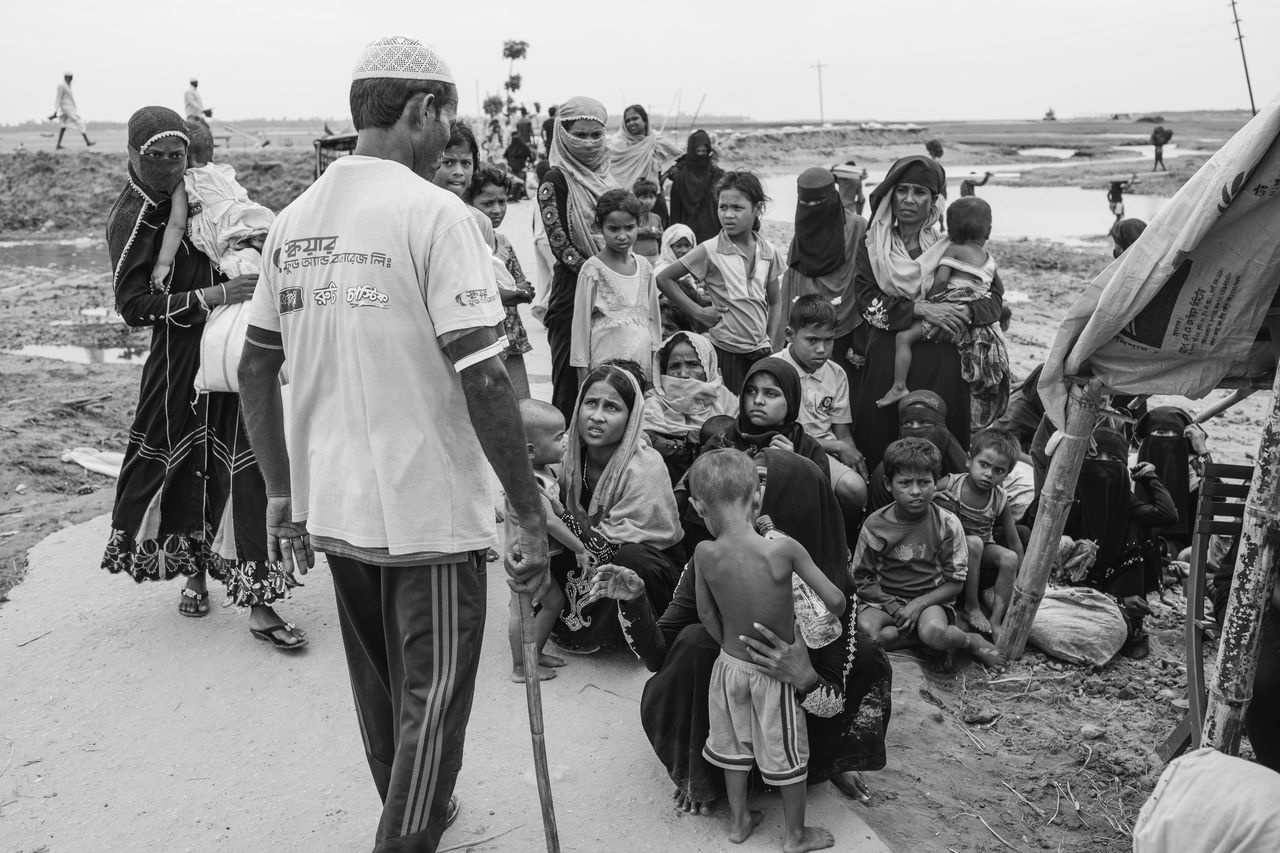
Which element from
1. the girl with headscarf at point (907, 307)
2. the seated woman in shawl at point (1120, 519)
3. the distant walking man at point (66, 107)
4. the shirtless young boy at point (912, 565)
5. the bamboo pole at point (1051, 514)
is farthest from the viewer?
the distant walking man at point (66, 107)

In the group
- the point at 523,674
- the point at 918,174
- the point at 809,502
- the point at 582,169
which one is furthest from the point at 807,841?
the point at 582,169

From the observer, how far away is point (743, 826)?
316 centimetres

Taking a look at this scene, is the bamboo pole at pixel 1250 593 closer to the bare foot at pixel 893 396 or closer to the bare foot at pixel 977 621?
the bare foot at pixel 977 621

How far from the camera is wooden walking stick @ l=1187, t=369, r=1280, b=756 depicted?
2.72 m

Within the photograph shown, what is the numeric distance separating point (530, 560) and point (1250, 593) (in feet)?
5.95

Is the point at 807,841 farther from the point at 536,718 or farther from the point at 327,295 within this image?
the point at 327,295

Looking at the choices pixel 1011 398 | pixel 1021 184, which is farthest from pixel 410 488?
pixel 1021 184

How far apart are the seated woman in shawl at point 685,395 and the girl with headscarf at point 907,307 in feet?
2.57

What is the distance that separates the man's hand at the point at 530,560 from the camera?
8.80 ft

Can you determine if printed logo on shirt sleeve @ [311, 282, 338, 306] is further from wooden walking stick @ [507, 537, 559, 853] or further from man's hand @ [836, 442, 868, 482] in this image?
man's hand @ [836, 442, 868, 482]

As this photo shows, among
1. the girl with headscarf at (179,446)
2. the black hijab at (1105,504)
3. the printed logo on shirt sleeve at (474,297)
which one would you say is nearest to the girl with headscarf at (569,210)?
the girl with headscarf at (179,446)

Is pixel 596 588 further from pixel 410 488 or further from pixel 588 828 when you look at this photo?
pixel 410 488

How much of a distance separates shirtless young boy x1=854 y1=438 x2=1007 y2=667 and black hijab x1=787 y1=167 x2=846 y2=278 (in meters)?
1.88

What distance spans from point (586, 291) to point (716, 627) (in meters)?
2.74
